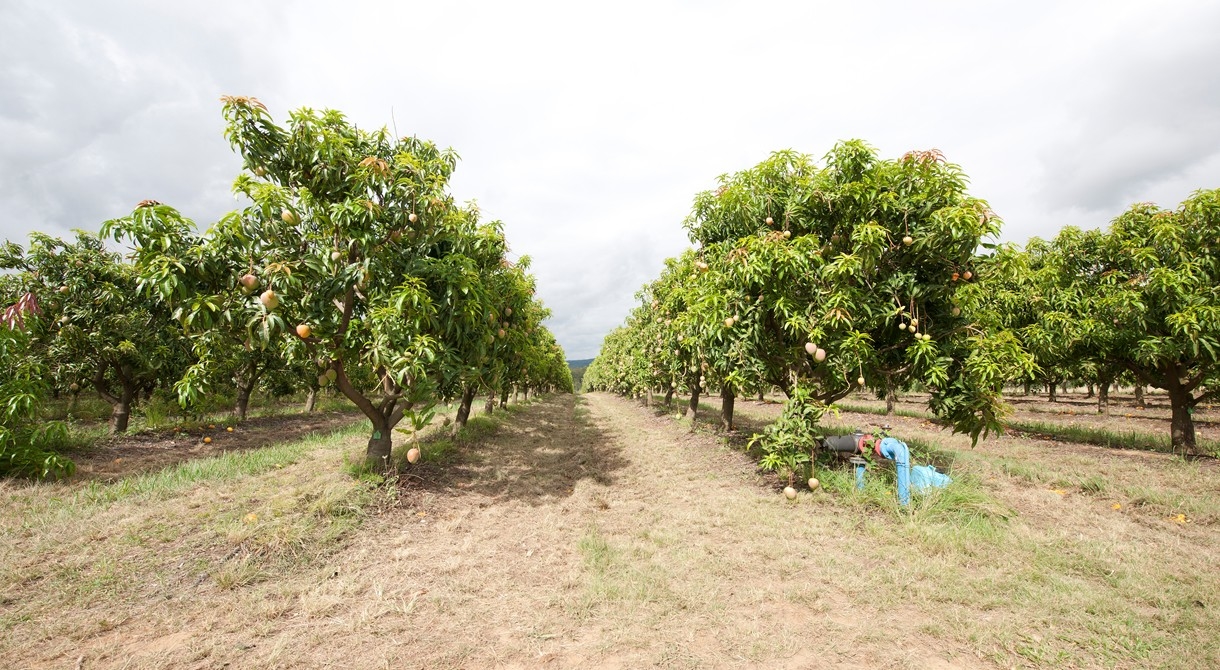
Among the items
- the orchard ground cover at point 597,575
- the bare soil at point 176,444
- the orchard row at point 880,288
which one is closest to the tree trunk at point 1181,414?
the orchard row at point 880,288

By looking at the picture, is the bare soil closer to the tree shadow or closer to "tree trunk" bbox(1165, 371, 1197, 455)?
the tree shadow

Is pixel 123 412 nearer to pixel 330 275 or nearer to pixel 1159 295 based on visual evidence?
pixel 330 275

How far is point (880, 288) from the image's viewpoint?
729 centimetres

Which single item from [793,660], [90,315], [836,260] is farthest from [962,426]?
[90,315]

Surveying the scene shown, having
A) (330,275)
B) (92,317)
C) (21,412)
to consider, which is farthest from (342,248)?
(92,317)

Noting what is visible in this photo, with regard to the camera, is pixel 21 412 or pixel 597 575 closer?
pixel 597 575

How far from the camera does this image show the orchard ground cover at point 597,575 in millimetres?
3428

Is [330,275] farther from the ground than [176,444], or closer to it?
farther from the ground

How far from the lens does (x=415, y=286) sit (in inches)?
256

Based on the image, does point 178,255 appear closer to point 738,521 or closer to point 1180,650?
point 738,521

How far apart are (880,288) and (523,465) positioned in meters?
8.00

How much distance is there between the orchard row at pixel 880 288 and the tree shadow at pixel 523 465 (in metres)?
3.78

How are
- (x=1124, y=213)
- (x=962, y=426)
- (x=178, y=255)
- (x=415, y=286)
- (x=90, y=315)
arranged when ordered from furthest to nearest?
(x=90, y=315)
(x=1124, y=213)
(x=962, y=426)
(x=415, y=286)
(x=178, y=255)

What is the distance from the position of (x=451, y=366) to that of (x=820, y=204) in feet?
22.3
